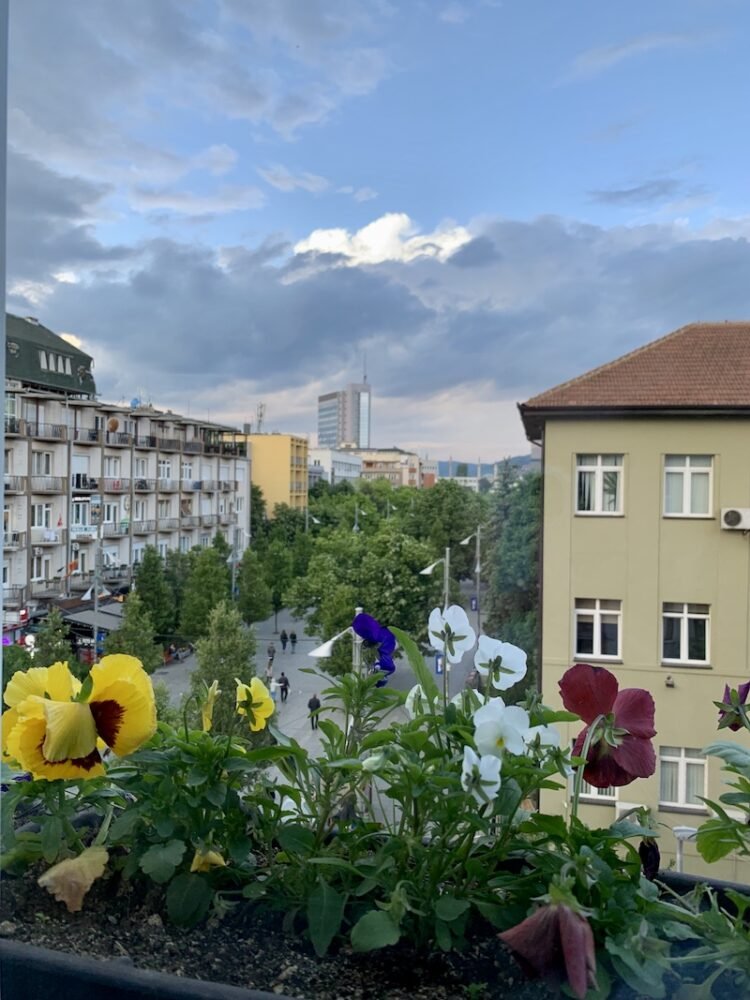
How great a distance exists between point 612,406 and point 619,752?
443mm

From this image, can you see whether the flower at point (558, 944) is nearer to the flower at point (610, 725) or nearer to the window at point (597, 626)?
the flower at point (610, 725)

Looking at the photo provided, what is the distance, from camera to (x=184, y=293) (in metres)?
1.24

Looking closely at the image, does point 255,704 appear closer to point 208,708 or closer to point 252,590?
point 208,708

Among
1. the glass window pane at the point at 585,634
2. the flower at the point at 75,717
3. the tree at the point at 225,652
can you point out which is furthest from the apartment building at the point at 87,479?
the glass window pane at the point at 585,634

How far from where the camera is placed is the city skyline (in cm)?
112

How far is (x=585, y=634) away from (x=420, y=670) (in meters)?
0.30

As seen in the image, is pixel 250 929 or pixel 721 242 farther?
pixel 721 242

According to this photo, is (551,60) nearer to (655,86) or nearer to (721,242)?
(655,86)

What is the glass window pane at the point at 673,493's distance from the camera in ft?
3.36

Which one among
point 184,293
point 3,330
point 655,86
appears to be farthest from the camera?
point 184,293

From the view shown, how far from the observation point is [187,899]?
77 cm

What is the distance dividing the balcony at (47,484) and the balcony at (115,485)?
0.06 metres

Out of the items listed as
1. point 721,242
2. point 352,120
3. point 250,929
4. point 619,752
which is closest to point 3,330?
point 352,120

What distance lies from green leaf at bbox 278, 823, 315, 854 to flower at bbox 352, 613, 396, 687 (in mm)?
209
